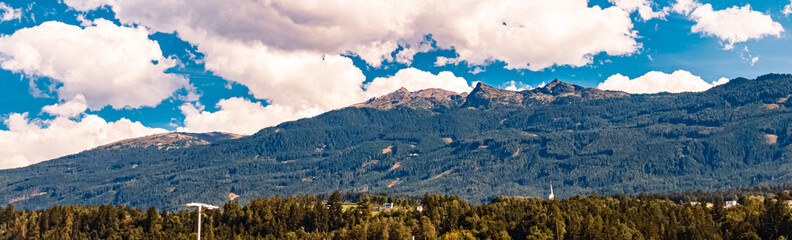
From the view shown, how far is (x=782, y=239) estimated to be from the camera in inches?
7835

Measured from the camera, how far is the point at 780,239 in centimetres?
19962

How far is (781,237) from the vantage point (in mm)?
199875

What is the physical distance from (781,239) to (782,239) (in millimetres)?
369

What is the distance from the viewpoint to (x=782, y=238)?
200 m

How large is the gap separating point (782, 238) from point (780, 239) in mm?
589

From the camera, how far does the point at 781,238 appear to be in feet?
655

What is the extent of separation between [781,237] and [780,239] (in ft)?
2.33

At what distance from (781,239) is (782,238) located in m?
0.90

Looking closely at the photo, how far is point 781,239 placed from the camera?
652 feet

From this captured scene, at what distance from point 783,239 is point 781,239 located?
1228 millimetres

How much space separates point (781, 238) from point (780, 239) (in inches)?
15.3

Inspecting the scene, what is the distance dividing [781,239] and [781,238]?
73cm

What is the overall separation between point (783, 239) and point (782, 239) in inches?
34.8
